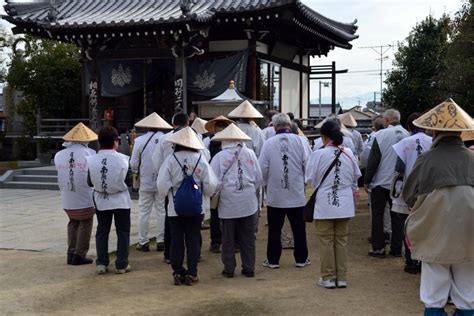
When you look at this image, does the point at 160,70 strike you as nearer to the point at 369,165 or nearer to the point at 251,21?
the point at 251,21

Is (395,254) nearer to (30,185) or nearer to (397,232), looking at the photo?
(397,232)

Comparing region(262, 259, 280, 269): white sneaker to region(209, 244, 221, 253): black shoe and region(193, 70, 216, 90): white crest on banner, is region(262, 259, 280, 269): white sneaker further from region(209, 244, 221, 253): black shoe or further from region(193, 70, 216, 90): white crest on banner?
region(193, 70, 216, 90): white crest on banner

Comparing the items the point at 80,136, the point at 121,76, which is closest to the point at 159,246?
the point at 80,136

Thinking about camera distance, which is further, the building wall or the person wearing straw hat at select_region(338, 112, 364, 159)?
the building wall

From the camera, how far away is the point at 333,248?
5688 mm

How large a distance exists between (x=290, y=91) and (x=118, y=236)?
1320 centimetres

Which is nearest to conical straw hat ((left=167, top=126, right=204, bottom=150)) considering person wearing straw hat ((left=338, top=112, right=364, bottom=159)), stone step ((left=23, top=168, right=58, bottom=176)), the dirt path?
the dirt path

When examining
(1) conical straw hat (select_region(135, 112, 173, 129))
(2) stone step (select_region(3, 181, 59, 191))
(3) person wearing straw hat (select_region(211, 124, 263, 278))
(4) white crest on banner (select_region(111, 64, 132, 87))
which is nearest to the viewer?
(3) person wearing straw hat (select_region(211, 124, 263, 278))

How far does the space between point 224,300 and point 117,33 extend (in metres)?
11.3

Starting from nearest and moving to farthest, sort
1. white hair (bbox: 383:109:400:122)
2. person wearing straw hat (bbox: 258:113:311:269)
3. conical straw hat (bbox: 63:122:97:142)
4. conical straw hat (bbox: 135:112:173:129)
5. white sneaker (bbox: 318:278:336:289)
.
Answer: white sneaker (bbox: 318:278:336:289)
person wearing straw hat (bbox: 258:113:311:269)
conical straw hat (bbox: 63:122:97:142)
white hair (bbox: 383:109:400:122)
conical straw hat (bbox: 135:112:173:129)

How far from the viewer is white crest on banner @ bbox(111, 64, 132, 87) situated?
667 inches

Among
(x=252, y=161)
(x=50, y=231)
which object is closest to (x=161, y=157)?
(x=252, y=161)

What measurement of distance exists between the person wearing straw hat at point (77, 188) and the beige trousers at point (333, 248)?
9.32 ft

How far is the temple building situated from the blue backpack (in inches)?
349
